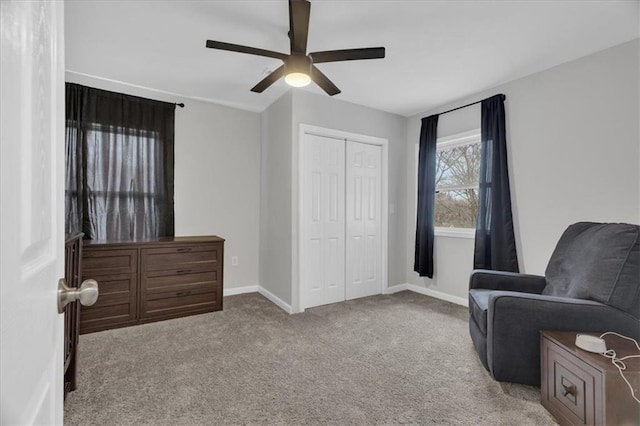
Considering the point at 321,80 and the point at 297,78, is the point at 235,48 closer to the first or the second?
the point at 297,78

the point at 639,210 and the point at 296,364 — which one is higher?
the point at 639,210

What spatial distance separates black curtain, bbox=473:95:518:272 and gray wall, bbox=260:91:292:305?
214 centimetres

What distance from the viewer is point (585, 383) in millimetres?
1470

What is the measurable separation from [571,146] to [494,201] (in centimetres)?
79

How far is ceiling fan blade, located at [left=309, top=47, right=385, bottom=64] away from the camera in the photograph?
6.73ft

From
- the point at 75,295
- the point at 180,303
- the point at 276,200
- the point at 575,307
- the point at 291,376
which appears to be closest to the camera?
the point at 75,295

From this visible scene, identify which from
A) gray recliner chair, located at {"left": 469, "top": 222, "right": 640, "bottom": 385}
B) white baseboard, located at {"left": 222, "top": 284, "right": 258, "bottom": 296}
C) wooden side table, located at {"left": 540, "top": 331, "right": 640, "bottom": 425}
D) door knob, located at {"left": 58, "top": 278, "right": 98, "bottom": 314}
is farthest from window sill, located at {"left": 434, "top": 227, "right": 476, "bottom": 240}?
door knob, located at {"left": 58, "top": 278, "right": 98, "bottom": 314}

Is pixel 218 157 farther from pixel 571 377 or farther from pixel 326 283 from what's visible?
pixel 571 377

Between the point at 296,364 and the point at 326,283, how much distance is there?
59.1 inches

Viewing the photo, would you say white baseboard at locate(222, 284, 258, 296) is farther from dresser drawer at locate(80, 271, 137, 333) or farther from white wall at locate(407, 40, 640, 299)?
white wall at locate(407, 40, 640, 299)

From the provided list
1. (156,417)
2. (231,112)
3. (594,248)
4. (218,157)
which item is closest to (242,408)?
(156,417)

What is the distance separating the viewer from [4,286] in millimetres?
342

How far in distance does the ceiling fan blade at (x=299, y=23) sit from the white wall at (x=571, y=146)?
2.40 metres

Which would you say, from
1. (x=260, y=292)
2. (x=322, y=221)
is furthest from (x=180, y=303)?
(x=322, y=221)
